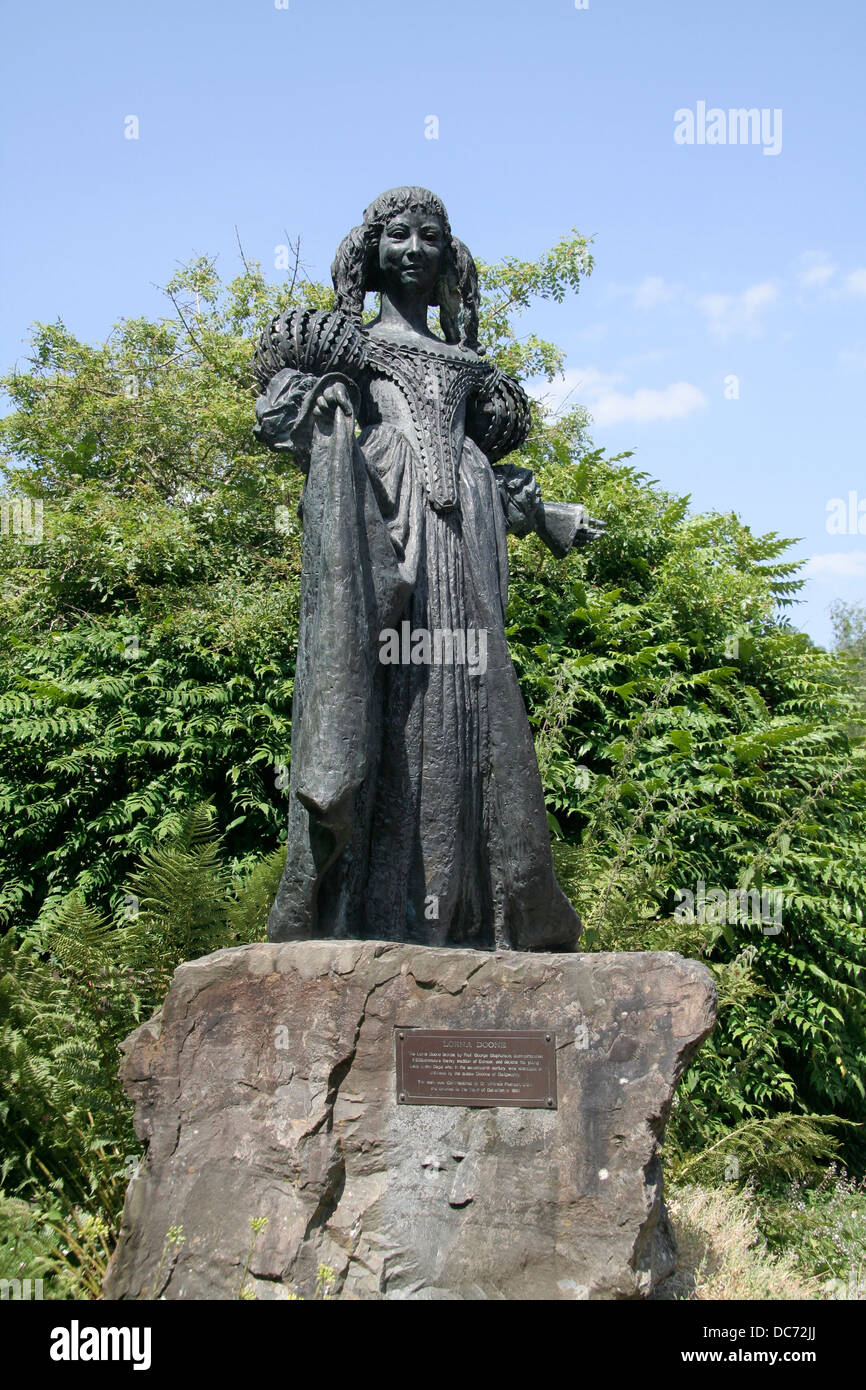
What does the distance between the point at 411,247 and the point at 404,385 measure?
2.10 ft

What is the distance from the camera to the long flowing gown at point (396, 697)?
4.17 metres

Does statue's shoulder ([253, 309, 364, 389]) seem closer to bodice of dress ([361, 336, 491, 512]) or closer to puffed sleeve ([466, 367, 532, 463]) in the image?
bodice of dress ([361, 336, 491, 512])

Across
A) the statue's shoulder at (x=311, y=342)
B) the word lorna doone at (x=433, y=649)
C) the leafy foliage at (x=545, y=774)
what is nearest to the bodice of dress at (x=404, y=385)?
the statue's shoulder at (x=311, y=342)

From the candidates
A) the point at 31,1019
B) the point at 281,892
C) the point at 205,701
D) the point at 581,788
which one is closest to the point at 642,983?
the point at 281,892

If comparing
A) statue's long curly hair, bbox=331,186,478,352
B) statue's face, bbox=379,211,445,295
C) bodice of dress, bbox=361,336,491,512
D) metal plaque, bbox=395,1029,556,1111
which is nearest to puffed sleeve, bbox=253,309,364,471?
bodice of dress, bbox=361,336,491,512

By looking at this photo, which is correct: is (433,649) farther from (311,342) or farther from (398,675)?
(311,342)

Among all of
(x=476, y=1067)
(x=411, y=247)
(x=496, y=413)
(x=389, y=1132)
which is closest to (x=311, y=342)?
(x=411, y=247)

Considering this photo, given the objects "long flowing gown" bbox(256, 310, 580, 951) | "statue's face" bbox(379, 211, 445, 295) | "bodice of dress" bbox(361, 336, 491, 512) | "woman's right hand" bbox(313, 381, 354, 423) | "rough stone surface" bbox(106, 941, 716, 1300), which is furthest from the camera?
"statue's face" bbox(379, 211, 445, 295)

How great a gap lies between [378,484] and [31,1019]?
3329mm

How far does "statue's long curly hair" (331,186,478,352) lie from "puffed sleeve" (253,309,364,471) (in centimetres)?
30

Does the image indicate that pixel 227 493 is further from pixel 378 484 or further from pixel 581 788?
pixel 378 484

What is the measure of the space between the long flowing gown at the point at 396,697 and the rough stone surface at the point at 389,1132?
1.35 feet

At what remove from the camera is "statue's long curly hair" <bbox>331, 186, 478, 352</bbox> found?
16.1ft

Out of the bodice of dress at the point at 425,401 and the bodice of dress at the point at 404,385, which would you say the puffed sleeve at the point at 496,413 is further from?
the bodice of dress at the point at 425,401
